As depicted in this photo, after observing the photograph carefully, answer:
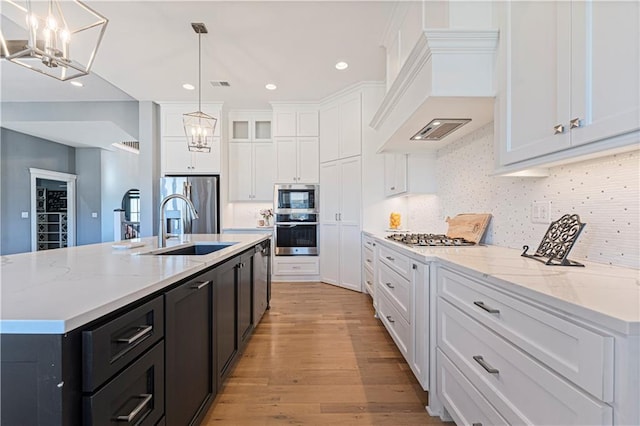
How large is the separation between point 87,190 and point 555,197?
31.4 ft

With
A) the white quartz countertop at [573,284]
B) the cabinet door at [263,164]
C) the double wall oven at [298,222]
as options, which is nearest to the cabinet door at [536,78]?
the white quartz countertop at [573,284]

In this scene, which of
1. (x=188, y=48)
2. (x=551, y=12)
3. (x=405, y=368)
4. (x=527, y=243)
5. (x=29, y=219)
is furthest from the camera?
(x=29, y=219)

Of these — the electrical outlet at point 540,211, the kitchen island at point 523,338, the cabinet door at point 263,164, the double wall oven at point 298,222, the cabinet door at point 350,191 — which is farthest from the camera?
the cabinet door at point 263,164

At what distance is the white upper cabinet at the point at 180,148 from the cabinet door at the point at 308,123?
4.44 ft

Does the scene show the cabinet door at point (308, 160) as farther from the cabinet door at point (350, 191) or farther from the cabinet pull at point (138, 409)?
the cabinet pull at point (138, 409)

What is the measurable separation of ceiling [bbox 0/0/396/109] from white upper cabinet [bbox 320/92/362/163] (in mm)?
239

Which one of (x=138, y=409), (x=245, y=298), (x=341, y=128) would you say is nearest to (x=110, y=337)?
(x=138, y=409)

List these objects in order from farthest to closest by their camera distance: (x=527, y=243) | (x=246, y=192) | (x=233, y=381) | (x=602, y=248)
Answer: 1. (x=246, y=192)
2. (x=233, y=381)
3. (x=527, y=243)
4. (x=602, y=248)

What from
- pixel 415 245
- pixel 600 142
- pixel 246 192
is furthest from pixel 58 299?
pixel 246 192

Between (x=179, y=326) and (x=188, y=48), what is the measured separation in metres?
3.24

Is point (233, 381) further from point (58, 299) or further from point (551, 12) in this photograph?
point (551, 12)

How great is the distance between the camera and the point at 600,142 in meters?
0.98

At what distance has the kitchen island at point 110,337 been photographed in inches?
26.8

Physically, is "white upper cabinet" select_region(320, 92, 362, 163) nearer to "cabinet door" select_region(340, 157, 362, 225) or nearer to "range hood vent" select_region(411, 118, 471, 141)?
"cabinet door" select_region(340, 157, 362, 225)
